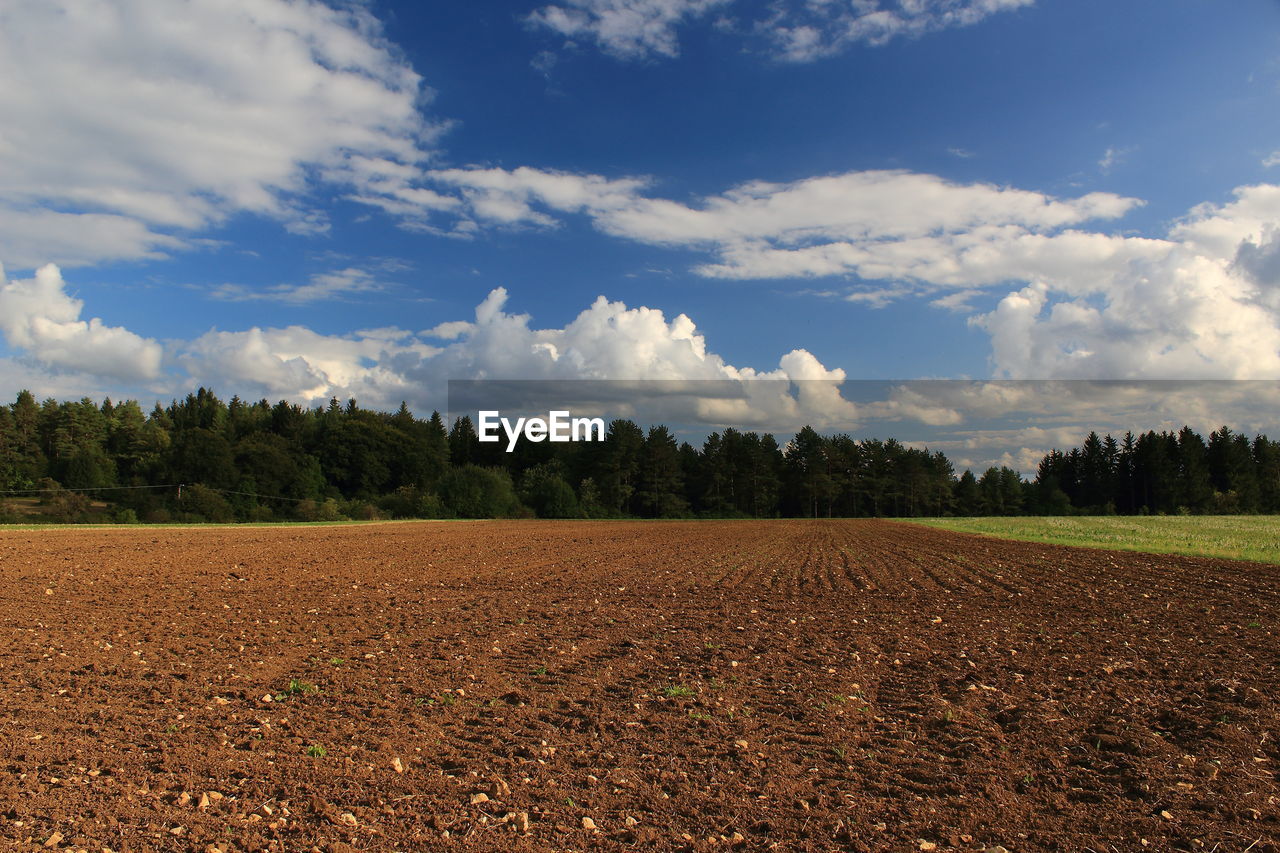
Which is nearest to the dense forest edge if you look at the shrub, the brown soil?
the shrub

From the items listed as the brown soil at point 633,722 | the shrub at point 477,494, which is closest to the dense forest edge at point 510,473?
the shrub at point 477,494

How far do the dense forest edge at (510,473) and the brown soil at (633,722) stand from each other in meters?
65.5

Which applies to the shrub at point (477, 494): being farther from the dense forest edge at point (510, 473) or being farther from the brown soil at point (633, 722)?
the brown soil at point (633, 722)

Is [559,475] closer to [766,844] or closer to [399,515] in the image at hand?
[399,515]

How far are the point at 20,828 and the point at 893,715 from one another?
25.3 feet

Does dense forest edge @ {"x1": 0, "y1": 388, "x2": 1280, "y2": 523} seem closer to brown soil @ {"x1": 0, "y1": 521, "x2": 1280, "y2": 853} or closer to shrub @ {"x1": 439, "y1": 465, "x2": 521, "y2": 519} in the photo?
shrub @ {"x1": 439, "y1": 465, "x2": 521, "y2": 519}

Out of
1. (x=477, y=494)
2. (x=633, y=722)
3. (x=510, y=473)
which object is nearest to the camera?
(x=633, y=722)

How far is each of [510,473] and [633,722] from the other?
10537cm

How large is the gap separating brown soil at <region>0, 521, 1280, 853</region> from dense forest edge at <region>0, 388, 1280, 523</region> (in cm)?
6549

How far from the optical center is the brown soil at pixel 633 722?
5480 millimetres

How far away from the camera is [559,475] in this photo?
93125 mm

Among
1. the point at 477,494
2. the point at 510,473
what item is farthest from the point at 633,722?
the point at 510,473

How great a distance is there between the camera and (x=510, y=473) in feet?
365

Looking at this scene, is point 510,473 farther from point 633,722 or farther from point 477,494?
point 633,722
